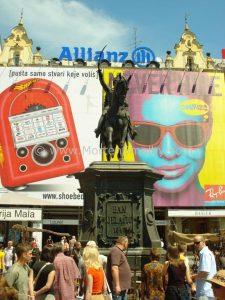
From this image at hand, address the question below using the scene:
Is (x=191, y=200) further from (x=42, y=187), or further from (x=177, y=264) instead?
(x=177, y=264)

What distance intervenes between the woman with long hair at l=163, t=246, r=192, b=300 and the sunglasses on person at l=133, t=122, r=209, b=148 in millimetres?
27249

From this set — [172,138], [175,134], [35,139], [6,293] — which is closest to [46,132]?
[35,139]

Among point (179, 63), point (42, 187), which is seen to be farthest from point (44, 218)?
point (179, 63)

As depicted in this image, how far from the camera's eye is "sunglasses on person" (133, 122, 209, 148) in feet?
108

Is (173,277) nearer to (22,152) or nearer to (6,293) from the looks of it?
(6,293)

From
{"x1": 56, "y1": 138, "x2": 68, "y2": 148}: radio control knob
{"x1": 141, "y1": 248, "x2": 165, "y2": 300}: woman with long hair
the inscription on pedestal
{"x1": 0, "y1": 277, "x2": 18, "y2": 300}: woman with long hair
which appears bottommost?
{"x1": 141, "y1": 248, "x2": 165, "y2": 300}: woman with long hair

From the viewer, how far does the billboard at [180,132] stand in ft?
107

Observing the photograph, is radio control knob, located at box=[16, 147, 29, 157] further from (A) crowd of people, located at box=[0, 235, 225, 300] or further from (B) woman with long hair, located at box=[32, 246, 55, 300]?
(B) woman with long hair, located at box=[32, 246, 55, 300]

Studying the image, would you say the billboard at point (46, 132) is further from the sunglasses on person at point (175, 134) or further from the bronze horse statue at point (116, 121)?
the bronze horse statue at point (116, 121)

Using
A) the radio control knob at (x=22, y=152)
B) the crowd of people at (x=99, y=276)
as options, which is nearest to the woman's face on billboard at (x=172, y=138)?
the radio control knob at (x=22, y=152)

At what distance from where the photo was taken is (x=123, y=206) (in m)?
10.0

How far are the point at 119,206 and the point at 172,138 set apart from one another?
23717 mm

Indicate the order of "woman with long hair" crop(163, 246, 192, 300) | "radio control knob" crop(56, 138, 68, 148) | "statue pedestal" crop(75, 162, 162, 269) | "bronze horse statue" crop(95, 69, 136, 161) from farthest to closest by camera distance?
"radio control knob" crop(56, 138, 68, 148) < "bronze horse statue" crop(95, 69, 136, 161) < "statue pedestal" crop(75, 162, 162, 269) < "woman with long hair" crop(163, 246, 192, 300)

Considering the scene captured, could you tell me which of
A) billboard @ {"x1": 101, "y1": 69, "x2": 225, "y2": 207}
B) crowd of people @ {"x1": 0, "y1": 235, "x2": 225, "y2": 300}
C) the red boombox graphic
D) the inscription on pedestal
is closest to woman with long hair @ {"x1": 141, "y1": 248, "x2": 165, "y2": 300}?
crowd of people @ {"x1": 0, "y1": 235, "x2": 225, "y2": 300}
